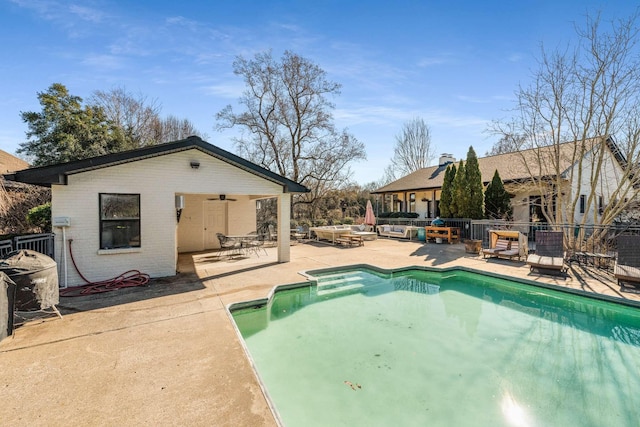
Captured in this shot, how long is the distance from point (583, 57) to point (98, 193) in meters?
15.0

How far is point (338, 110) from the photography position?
74.2 ft

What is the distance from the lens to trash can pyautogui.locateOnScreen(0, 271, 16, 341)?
3.85 m

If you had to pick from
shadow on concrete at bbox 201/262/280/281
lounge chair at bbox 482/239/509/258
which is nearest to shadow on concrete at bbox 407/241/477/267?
lounge chair at bbox 482/239/509/258

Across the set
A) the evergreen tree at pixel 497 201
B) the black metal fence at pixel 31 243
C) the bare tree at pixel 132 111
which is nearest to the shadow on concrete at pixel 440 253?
the evergreen tree at pixel 497 201

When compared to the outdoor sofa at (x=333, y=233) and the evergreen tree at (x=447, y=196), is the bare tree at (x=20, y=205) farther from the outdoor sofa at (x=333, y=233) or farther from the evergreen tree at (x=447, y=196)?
the evergreen tree at (x=447, y=196)

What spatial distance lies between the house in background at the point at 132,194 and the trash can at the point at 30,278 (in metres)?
2.25

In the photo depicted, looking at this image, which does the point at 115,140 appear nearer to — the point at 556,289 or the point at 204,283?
the point at 204,283

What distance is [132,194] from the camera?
23.7ft

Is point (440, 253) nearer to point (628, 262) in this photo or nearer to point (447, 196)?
point (628, 262)

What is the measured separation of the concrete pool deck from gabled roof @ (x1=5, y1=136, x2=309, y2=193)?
2.64m

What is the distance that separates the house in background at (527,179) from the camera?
38.3 ft

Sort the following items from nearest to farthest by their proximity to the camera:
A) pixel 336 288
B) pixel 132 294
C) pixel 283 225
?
pixel 132 294 < pixel 336 288 < pixel 283 225

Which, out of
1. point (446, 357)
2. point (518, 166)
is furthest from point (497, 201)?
point (446, 357)

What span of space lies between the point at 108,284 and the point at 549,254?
11345 millimetres
